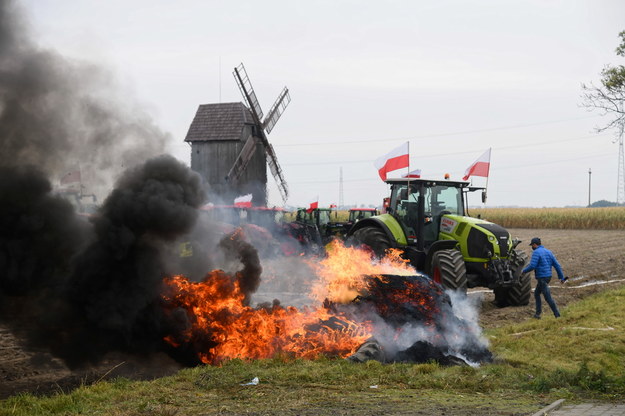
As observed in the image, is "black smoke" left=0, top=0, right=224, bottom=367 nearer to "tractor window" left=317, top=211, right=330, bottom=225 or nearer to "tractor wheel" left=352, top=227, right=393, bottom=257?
"tractor wheel" left=352, top=227, right=393, bottom=257

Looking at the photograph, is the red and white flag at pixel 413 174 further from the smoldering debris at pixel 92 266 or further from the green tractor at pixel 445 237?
the smoldering debris at pixel 92 266

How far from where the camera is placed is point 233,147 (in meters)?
47.1

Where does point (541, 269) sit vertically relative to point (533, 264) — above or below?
below

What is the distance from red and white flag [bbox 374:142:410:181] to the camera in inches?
711

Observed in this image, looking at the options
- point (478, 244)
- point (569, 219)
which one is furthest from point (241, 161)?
point (478, 244)

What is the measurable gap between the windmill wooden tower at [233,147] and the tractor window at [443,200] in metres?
31.0

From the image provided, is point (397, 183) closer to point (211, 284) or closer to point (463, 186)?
point (463, 186)

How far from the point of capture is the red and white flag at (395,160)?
18.0 meters

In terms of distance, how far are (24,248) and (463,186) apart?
1032 centimetres

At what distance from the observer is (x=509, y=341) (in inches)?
457

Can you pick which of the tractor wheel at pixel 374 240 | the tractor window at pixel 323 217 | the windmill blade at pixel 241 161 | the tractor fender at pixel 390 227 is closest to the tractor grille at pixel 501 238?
the tractor fender at pixel 390 227

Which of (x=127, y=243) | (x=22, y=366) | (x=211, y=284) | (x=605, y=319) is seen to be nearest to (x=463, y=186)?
(x=605, y=319)

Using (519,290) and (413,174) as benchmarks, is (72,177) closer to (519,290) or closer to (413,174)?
(413,174)

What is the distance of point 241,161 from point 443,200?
3187 centimetres
